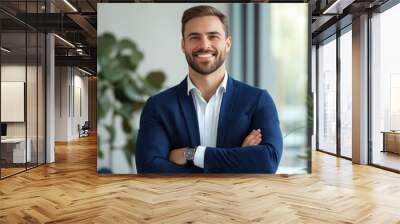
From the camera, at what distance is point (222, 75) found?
6.43m

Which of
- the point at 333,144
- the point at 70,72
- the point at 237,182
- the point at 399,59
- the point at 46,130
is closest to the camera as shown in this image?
the point at 237,182

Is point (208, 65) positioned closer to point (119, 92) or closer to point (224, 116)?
point (224, 116)

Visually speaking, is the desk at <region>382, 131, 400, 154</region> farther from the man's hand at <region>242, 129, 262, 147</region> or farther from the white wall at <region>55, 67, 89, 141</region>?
the white wall at <region>55, 67, 89, 141</region>

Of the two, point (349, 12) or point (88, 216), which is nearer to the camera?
point (88, 216)

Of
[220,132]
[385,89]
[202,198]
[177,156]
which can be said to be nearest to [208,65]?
[220,132]

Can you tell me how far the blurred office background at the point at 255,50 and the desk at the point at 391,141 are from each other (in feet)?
6.95

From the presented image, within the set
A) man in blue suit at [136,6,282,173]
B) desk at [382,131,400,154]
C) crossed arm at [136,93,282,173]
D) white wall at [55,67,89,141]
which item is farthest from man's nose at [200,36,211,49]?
white wall at [55,67,89,141]

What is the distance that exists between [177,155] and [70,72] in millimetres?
11917

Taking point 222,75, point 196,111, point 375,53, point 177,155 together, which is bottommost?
point 177,155

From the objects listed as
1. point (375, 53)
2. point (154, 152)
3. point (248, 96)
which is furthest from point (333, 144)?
point (154, 152)

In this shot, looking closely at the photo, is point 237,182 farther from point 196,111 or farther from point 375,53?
point 375,53

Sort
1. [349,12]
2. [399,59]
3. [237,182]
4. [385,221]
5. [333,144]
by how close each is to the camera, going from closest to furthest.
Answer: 1. [385,221]
2. [237,182]
3. [399,59]
4. [349,12]
5. [333,144]

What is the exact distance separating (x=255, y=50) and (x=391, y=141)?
3.43 m

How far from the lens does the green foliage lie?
256 inches
